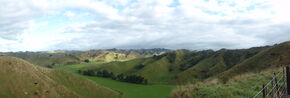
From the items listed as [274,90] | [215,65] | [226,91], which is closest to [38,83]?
[226,91]

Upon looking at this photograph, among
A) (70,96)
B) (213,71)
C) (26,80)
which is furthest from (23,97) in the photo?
(213,71)

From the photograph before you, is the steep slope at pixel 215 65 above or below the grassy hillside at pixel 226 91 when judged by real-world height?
below

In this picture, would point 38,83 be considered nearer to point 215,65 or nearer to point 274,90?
point 274,90

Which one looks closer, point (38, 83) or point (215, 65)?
point (38, 83)

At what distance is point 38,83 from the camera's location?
80688 millimetres

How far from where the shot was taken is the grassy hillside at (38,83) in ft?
243

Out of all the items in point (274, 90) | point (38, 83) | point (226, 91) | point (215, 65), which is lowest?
point (38, 83)

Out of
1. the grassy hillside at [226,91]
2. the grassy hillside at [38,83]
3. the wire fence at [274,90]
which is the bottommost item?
the grassy hillside at [38,83]

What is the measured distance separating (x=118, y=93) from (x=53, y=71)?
2775cm

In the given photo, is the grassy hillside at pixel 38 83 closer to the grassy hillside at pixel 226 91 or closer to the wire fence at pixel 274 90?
the grassy hillside at pixel 226 91

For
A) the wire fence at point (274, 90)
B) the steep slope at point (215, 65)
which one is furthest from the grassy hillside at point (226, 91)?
the steep slope at point (215, 65)

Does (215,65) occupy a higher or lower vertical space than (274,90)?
lower

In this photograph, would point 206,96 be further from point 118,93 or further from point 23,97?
point 118,93

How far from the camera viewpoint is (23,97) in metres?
71.2
